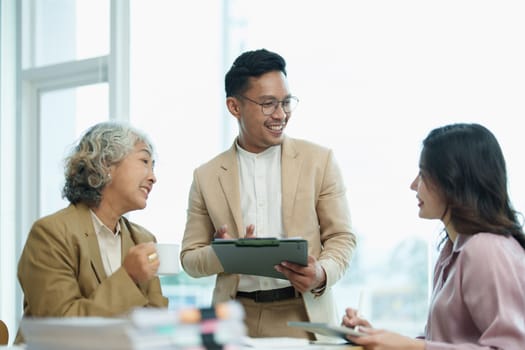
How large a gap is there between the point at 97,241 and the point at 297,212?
2.44 feet

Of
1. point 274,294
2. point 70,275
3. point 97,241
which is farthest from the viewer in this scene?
point 274,294

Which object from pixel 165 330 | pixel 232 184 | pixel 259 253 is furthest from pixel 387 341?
pixel 232 184

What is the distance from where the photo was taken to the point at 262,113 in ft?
9.12

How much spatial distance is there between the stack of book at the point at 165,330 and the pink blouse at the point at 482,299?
2.15ft

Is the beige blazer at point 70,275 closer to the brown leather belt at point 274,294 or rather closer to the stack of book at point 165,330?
the brown leather belt at point 274,294

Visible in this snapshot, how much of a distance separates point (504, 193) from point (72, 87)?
12.2 feet

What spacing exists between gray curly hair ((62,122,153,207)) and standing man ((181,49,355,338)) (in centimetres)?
45

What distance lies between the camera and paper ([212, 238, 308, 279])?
7.39 ft

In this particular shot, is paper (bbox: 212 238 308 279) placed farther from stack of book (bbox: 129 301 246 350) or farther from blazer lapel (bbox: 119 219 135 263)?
stack of book (bbox: 129 301 246 350)

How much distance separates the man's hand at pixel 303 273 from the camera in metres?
2.44

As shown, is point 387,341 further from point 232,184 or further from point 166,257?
point 232,184

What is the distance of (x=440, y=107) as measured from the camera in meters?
3.52

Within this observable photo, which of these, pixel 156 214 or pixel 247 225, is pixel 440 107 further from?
pixel 156 214

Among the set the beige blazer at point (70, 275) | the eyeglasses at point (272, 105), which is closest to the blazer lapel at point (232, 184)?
the eyeglasses at point (272, 105)
